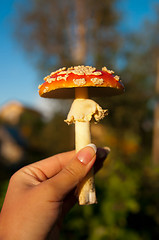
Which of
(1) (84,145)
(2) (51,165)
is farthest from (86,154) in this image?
(2) (51,165)

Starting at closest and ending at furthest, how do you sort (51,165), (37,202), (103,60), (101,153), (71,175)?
(37,202) < (71,175) < (51,165) < (101,153) < (103,60)

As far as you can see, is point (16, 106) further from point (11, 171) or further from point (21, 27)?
point (11, 171)

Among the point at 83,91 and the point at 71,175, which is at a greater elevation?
the point at 83,91

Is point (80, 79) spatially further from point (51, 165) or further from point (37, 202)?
point (51, 165)

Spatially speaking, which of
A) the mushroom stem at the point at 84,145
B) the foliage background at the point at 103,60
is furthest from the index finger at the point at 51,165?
the foliage background at the point at 103,60

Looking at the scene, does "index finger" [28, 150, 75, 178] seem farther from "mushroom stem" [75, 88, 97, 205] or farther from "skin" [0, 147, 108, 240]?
"mushroom stem" [75, 88, 97, 205]

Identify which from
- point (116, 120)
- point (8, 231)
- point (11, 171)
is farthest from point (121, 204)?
point (116, 120)

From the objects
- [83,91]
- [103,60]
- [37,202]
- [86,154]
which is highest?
[103,60]

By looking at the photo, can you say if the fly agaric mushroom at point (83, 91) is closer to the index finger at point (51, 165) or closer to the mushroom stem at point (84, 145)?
the mushroom stem at point (84, 145)

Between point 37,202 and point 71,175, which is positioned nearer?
point 37,202
